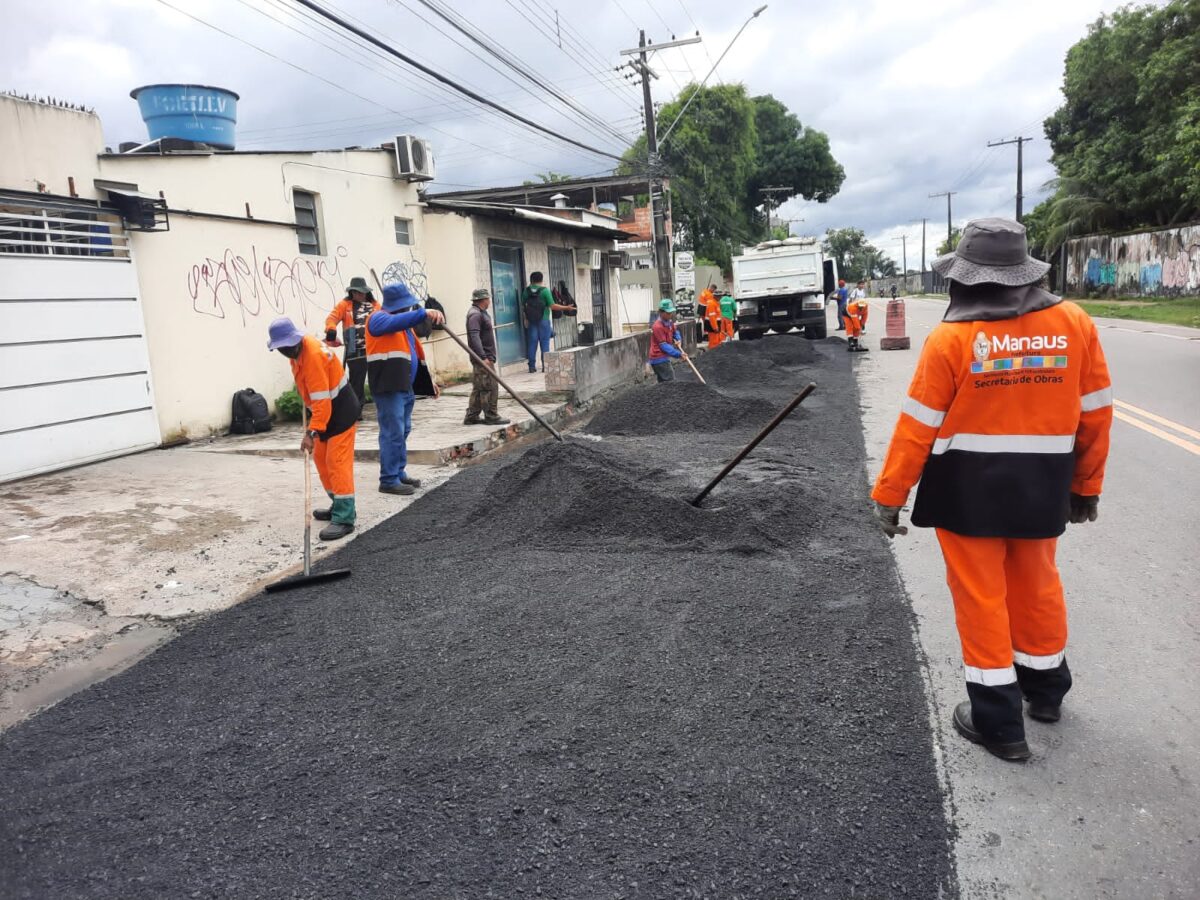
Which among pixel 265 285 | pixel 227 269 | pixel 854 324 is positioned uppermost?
pixel 227 269

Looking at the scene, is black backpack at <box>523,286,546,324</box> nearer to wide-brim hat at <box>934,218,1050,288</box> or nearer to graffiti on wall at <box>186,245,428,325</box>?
graffiti on wall at <box>186,245,428,325</box>

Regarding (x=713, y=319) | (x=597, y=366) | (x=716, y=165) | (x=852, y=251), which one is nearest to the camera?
(x=597, y=366)

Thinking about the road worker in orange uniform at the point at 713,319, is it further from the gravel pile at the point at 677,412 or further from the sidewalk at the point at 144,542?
the sidewalk at the point at 144,542

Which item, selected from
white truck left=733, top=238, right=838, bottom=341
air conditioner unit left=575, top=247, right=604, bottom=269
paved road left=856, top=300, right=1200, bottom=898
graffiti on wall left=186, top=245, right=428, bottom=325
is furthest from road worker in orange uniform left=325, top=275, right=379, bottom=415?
white truck left=733, top=238, right=838, bottom=341

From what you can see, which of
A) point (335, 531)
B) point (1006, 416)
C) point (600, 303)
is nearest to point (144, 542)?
point (335, 531)

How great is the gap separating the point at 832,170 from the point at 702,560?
53.0 metres

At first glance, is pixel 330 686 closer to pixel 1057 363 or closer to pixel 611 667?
pixel 611 667

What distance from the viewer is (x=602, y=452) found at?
22.9 feet

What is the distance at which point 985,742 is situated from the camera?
9.52ft

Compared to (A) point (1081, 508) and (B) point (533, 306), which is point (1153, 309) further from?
(A) point (1081, 508)

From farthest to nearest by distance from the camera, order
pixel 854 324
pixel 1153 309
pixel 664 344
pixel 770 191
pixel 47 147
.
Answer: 1. pixel 770 191
2. pixel 1153 309
3. pixel 854 324
4. pixel 664 344
5. pixel 47 147

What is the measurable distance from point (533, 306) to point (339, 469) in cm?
1034

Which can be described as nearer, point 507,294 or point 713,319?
point 507,294

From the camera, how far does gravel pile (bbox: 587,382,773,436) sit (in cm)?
978
